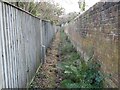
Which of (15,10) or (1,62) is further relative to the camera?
(15,10)

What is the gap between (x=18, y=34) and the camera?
496 centimetres

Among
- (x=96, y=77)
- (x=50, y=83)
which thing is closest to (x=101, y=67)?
(x=96, y=77)

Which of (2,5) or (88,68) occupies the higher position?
(2,5)

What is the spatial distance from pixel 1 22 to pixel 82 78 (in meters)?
3.40

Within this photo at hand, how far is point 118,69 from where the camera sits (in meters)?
4.38

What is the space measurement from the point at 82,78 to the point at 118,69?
7.02 ft

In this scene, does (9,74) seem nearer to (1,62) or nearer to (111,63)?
(1,62)

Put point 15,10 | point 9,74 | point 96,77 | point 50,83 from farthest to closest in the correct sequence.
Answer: point 50,83
point 96,77
point 15,10
point 9,74

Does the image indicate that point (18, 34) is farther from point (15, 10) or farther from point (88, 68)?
point (88, 68)

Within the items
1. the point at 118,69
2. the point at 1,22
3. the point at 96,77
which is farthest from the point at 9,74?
the point at 96,77

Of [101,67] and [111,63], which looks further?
[101,67]

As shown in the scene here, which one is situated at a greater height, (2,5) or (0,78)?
(2,5)

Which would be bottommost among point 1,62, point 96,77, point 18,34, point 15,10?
point 96,77

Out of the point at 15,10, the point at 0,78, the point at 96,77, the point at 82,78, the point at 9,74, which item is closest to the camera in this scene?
the point at 0,78
